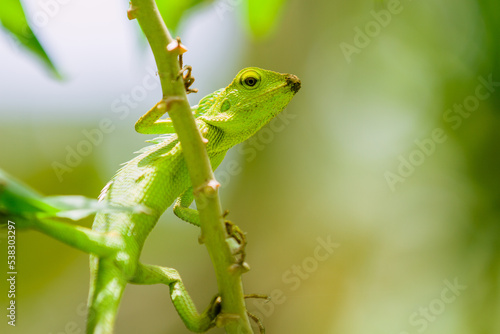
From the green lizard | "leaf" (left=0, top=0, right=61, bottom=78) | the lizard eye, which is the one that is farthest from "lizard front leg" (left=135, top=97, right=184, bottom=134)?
"leaf" (left=0, top=0, right=61, bottom=78)

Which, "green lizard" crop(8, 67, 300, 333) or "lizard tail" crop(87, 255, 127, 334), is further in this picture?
"green lizard" crop(8, 67, 300, 333)

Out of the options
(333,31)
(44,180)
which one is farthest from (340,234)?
(44,180)

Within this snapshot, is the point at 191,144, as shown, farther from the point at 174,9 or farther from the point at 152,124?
the point at 152,124

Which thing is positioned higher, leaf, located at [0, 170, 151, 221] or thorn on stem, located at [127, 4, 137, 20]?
thorn on stem, located at [127, 4, 137, 20]

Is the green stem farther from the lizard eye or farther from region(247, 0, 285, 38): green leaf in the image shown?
the lizard eye

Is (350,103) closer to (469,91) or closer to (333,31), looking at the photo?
(333,31)

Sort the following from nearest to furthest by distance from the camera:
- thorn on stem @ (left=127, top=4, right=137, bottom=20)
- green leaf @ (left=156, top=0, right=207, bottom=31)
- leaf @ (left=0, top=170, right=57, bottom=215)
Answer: leaf @ (left=0, top=170, right=57, bottom=215) → thorn on stem @ (left=127, top=4, right=137, bottom=20) → green leaf @ (left=156, top=0, right=207, bottom=31)
